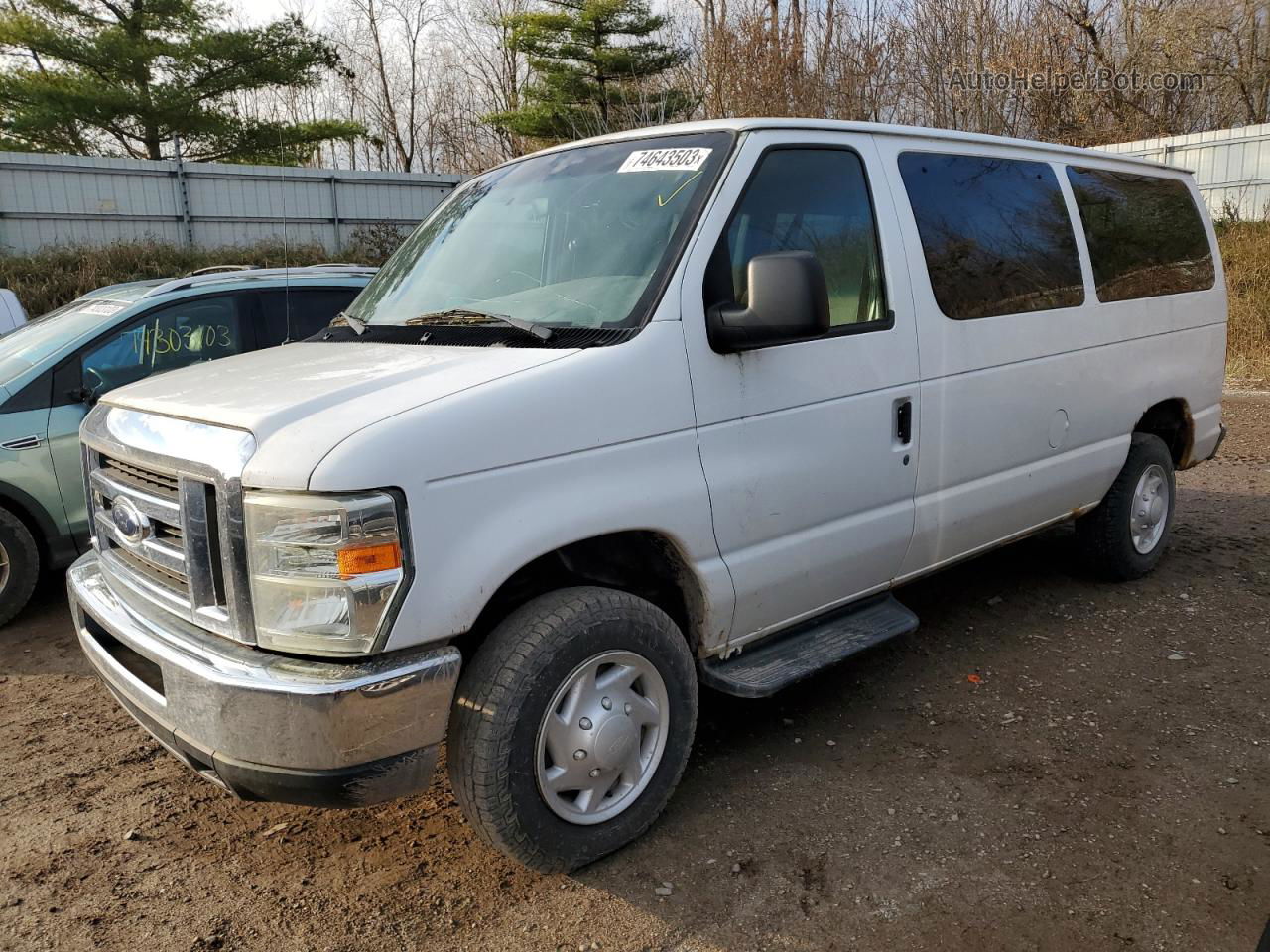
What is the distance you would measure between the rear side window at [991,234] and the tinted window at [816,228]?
31cm

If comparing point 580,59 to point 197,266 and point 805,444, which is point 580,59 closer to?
point 197,266

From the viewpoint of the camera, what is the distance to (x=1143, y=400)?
4996mm

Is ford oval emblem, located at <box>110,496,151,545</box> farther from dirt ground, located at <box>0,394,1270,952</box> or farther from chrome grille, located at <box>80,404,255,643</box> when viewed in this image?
dirt ground, located at <box>0,394,1270,952</box>

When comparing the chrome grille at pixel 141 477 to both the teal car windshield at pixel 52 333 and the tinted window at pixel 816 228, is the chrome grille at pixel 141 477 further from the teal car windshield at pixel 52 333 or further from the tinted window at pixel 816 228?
the teal car windshield at pixel 52 333

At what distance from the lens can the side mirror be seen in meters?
2.92

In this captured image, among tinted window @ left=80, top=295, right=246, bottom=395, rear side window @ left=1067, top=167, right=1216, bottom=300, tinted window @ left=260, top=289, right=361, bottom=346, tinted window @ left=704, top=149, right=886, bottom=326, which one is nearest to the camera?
tinted window @ left=704, top=149, right=886, bottom=326

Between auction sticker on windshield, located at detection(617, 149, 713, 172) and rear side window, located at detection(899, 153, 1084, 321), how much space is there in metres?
0.97

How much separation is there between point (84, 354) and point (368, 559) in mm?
3930

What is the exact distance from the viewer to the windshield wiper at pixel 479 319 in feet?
9.77

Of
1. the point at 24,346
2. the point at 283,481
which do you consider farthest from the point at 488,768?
the point at 24,346

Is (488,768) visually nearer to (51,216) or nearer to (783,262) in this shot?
(783,262)

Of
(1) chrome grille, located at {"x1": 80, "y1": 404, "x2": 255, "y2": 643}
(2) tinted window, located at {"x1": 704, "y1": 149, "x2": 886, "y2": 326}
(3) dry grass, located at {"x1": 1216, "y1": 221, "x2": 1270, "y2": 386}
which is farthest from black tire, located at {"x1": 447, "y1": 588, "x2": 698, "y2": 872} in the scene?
(3) dry grass, located at {"x1": 1216, "y1": 221, "x2": 1270, "y2": 386}

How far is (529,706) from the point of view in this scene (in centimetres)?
267

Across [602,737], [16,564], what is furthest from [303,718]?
[16,564]
